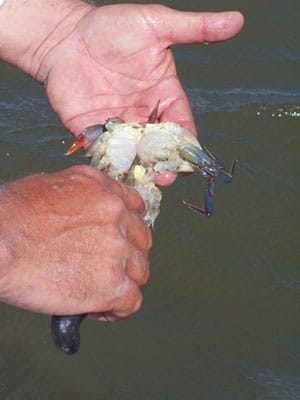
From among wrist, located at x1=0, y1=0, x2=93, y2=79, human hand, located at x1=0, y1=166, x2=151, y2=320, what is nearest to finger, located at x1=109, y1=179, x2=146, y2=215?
human hand, located at x1=0, y1=166, x2=151, y2=320

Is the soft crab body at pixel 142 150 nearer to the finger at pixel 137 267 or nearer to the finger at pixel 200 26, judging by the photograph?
the finger at pixel 200 26

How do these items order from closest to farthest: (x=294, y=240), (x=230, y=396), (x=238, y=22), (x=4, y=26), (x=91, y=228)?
(x=91, y=228) < (x=238, y=22) < (x=4, y=26) < (x=230, y=396) < (x=294, y=240)

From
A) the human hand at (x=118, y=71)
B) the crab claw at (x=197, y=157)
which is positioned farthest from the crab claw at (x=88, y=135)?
the crab claw at (x=197, y=157)

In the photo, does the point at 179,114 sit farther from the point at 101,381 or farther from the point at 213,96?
the point at 213,96

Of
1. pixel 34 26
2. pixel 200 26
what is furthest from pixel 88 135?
pixel 34 26

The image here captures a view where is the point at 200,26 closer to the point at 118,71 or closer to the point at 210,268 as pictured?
the point at 118,71

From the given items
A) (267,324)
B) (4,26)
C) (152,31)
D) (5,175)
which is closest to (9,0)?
(4,26)

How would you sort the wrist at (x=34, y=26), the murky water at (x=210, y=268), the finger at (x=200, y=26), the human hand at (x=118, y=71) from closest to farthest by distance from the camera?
the finger at (x=200, y=26)
the human hand at (x=118, y=71)
the wrist at (x=34, y=26)
the murky water at (x=210, y=268)
